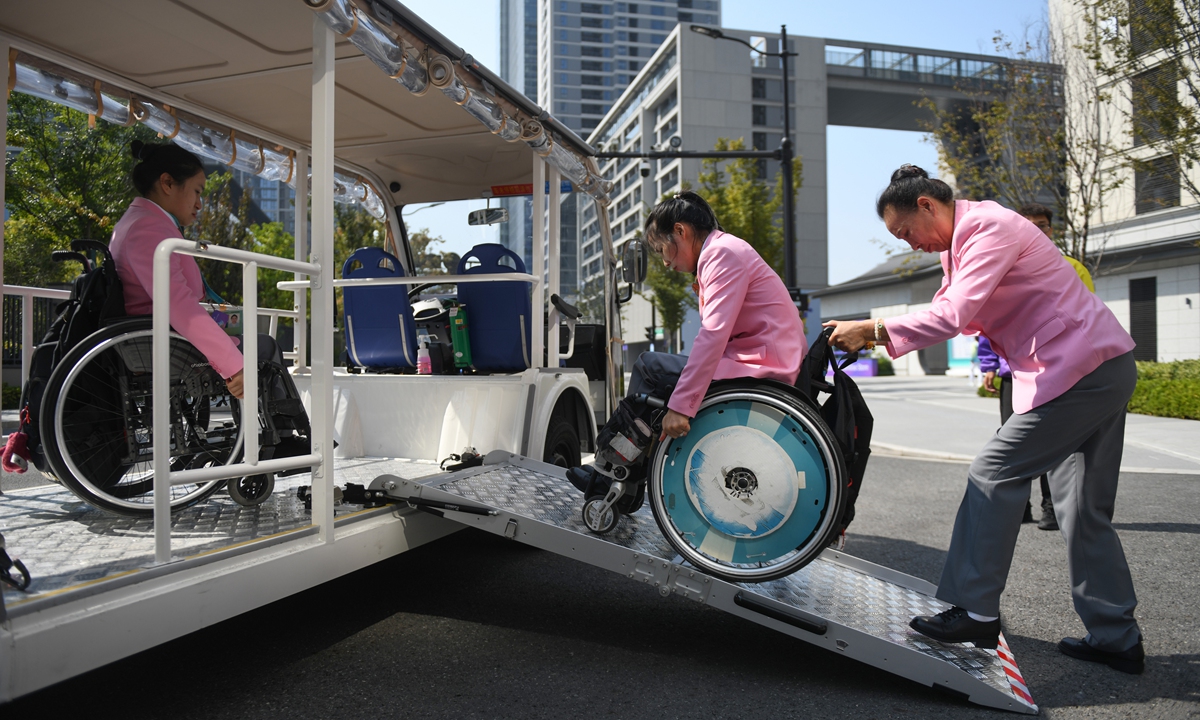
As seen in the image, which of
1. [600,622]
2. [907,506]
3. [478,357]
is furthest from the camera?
[907,506]

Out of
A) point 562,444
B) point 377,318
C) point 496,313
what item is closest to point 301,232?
point 377,318

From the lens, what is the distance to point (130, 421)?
10.4 ft

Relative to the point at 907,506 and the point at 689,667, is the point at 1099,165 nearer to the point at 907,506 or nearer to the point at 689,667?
the point at 907,506

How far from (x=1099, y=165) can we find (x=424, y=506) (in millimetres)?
17010

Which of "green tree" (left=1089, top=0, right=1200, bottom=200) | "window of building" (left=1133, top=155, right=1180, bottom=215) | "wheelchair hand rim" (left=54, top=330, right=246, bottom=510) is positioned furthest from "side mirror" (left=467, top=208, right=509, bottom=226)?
"window of building" (left=1133, top=155, right=1180, bottom=215)

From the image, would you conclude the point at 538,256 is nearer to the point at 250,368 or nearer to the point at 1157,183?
the point at 250,368

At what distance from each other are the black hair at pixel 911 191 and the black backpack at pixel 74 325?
3093 millimetres

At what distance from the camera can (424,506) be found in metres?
3.43

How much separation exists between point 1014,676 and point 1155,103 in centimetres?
1351

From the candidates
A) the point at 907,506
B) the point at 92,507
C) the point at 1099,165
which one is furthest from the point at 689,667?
the point at 1099,165

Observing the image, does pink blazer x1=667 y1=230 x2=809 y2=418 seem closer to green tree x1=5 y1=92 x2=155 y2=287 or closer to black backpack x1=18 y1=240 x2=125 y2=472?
black backpack x1=18 y1=240 x2=125 y2=472

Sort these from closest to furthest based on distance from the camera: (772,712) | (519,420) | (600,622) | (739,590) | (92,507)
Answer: (772,712)
(739,590)
(92,507)
(600,622)
(519,420)

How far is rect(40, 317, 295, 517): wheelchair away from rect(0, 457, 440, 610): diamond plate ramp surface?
4.3 inches

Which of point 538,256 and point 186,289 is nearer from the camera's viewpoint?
point 186,289
